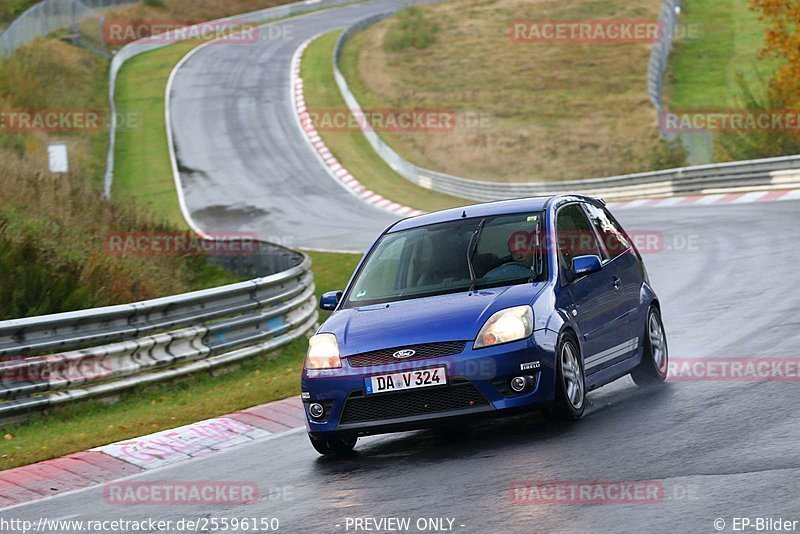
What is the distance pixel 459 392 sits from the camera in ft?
27.5

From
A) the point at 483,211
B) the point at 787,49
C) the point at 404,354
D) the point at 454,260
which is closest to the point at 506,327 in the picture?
the point at 404,354

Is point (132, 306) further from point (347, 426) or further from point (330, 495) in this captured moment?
point (330, 495)

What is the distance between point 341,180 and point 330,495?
3586 centimetres

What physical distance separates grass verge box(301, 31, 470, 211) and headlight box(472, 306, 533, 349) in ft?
91.1

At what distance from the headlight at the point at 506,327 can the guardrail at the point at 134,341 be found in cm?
513

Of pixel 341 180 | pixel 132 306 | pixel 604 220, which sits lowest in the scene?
pixel 341 180

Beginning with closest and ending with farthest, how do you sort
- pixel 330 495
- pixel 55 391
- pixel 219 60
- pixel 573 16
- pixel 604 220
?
pixel 330 495 → pixel 604 220 → pixel 55 391 → pixel 219 60 → pixel 573 16

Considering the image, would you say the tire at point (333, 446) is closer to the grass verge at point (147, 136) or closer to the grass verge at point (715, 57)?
the grass verge at point (147, 136)

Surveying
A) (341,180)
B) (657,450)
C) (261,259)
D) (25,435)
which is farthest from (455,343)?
(341,180)

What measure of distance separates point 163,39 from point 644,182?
137ft

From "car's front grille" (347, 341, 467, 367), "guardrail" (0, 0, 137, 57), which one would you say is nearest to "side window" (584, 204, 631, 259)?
"car's front grille" (347, 341, 467, 367)

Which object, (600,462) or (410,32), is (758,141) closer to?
(600,462)

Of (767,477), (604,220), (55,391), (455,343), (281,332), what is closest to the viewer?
(767,477)

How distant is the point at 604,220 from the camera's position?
10.9m
